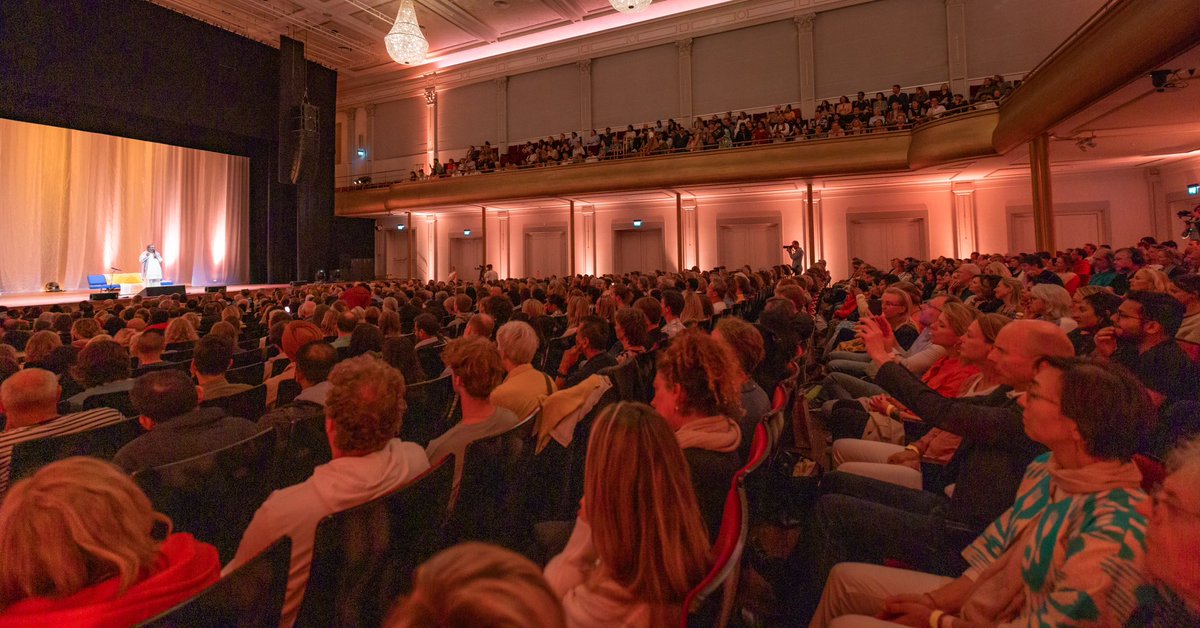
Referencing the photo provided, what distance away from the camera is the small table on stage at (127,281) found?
15641mm

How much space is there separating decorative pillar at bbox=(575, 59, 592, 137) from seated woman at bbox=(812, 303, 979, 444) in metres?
16.6

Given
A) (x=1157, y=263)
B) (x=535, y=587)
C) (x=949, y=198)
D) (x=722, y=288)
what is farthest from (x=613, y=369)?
(x=949, y=198)

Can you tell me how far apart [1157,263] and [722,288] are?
486 cm

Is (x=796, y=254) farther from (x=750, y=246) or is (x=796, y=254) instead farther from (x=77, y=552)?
(x=77, y=552)

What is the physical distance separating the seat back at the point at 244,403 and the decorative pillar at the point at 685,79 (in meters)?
16.0

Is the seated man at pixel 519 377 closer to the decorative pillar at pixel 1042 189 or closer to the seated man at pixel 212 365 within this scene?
the seated man at pixel 212 365

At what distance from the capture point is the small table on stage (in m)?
15.6

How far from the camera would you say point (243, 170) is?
19422mm

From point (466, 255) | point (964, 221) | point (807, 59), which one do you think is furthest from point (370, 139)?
point (964, 221)

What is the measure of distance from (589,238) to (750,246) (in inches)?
205

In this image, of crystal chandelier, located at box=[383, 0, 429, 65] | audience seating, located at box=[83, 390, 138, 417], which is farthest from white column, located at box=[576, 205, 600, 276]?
audience seating, located at box=[83, 390, 138, 417]

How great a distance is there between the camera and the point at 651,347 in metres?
4.45

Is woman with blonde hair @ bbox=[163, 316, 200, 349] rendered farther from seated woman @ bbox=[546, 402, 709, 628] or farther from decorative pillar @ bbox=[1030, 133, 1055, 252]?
decorative pillar @ bbox=[1030, 133, 1055, 252]

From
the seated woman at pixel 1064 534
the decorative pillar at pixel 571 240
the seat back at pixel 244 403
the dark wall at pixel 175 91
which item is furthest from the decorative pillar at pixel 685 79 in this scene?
the seated woman at pixel 1064 534
